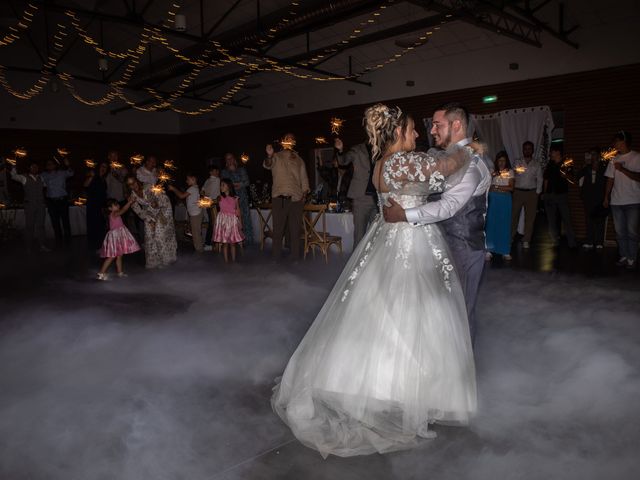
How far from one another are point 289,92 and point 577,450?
12765 mm

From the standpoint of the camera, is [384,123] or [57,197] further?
[57,197]

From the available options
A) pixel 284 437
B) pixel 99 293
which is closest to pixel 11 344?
pixel 99 293

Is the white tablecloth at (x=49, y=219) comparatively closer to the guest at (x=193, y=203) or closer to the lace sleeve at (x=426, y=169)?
the guest at (x=193, y=203)

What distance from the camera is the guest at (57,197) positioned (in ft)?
31.4

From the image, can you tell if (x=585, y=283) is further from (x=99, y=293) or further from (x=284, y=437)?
(x=99, y=293)

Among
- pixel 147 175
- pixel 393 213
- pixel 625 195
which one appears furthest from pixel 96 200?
pixel 625 195

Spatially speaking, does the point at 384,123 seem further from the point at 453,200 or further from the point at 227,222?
the point at 227,222

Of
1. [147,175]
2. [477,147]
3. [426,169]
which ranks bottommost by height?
[147,175]

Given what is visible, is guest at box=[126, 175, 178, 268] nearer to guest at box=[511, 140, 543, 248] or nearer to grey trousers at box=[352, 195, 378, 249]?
grey trousers at box=[352, 195, 378, 249]

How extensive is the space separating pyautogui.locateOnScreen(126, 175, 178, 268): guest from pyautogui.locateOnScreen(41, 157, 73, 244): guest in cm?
387

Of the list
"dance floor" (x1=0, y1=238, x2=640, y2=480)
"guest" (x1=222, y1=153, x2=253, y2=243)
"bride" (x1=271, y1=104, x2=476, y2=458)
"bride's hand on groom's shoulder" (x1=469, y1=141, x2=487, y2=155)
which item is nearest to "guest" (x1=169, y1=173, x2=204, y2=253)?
"guest" (x1=222, y1=153, x2=253, y2=243)

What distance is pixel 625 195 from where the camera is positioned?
583cm

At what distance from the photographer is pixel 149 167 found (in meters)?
7.31

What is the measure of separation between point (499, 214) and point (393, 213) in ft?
14.7
